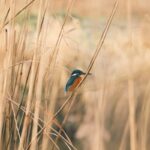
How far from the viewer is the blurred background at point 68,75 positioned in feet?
3.43

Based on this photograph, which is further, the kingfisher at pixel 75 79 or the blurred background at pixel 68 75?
the kingfisher at pixel 75 79

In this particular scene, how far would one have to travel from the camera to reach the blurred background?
104cm

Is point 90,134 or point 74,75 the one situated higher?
point 74,75

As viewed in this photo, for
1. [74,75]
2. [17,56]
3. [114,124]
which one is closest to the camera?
[17,56]

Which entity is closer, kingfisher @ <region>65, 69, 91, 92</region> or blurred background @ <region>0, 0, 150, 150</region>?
blurred background @ <region>0, 0, 150, 150</region>

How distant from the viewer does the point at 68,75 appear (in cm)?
179

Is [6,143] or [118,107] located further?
[118,107]

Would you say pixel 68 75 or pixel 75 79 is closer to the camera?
pixel 75 79

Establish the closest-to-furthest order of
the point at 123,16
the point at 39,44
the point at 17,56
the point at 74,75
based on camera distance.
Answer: the point at 39,44 → the point at 17,56 → the point at 74,75 → the point at 123,16

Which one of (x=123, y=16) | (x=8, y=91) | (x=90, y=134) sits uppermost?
(x=123, y=16)

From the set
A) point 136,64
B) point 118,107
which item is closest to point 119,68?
point 136,64

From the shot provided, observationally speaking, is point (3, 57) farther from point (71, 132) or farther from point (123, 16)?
point (123, 16)

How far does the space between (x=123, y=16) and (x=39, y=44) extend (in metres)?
1.23

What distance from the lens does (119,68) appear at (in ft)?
6.21
